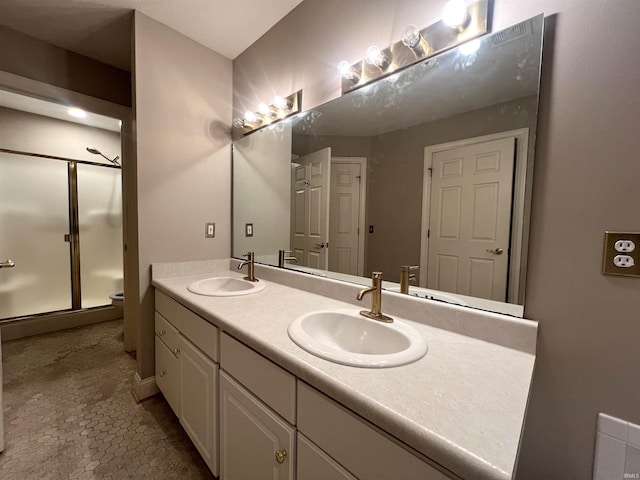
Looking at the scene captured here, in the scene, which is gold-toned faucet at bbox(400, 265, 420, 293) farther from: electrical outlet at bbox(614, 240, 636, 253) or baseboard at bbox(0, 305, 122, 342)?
baseboard at bbox(0, 305, 122, 342)

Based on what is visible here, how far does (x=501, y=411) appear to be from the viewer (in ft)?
1.74

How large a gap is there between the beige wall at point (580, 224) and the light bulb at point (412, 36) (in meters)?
0.25

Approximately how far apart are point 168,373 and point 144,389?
405 mm

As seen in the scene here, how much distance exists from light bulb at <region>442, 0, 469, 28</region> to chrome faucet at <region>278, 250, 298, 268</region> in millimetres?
1276

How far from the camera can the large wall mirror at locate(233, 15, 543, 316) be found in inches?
33.5

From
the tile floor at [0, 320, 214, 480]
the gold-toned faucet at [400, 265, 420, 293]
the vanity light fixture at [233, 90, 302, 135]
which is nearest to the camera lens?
the gold-toned faucet at [400, 265, 420, 293]

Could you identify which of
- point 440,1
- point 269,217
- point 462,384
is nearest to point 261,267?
point 269,217

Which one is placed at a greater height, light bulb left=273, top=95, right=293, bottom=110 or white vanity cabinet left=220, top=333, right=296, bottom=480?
light bulb left=273, top=95, right=293, bottom=110

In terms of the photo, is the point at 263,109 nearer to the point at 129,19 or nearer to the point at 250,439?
the point at 129,19

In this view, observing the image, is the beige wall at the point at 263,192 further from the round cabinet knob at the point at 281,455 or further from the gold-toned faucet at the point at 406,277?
the round cabinet knob at the point at 281,455

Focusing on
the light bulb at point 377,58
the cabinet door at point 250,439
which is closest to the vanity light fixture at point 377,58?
the light bulb at point 377,58

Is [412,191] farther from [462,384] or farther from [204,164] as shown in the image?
Answer: [204,164]

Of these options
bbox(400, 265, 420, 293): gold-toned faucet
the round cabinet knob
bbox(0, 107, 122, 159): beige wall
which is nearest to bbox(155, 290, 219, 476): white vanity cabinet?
the round cabinet knob

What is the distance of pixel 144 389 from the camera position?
→ 5.70 ft
